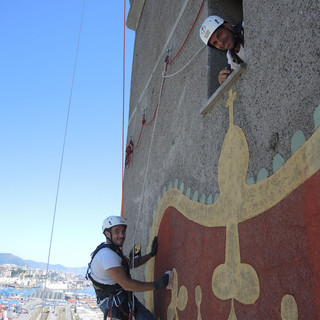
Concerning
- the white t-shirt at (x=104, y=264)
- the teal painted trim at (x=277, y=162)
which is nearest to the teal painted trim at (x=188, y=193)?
the white t-shirt at (x=104, y=264)

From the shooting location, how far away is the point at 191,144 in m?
2.99

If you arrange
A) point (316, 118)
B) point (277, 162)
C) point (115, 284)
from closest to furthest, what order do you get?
point (316, 118) → point (277, 162) → point (115, 284)

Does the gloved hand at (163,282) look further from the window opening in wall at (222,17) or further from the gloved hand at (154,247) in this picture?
the window opening in wall at (222,17)

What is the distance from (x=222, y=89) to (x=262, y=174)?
786mm

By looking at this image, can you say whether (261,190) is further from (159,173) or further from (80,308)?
(80,308)

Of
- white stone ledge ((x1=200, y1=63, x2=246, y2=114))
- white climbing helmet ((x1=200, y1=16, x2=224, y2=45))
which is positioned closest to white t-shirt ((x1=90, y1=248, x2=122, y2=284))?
white stone ledge ((x1=200, y1=63, x2=246, y2=114))

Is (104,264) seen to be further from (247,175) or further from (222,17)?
(222,17)

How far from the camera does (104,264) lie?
3.18 meters

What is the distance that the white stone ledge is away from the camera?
218 centimetres

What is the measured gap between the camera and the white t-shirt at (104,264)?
317 centimetres

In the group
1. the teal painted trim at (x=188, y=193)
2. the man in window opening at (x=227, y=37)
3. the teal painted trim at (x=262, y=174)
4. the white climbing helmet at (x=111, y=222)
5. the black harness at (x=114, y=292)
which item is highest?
the man in window opening at (x=227, y=37)

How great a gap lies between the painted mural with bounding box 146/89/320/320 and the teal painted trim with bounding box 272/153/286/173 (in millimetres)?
24

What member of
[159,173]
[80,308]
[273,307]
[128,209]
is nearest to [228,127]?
[273,307]

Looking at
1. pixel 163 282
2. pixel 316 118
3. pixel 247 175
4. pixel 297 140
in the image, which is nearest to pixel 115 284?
pixel 163 282
